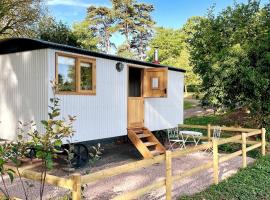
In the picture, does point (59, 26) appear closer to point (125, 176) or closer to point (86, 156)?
point (86, 156)

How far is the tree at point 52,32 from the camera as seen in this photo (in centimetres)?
2247

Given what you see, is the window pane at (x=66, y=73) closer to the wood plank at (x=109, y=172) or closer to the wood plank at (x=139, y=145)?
the wood plank at (x=139, y=145)

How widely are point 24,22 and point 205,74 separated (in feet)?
44.7

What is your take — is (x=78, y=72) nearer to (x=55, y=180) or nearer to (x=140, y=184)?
(x=140, y=184)

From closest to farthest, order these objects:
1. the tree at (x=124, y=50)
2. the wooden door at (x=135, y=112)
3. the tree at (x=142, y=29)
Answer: the wooden door at (x=135, y=112) → the tree at (x=124, y=50) → the tree at (x=142, y=29)

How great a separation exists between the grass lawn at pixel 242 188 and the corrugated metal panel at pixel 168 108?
12.7ft

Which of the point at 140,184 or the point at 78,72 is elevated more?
the point at 78,72

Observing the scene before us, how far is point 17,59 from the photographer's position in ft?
26.7

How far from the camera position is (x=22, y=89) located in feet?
26.3

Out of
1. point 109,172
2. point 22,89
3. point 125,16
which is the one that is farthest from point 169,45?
point 109,172

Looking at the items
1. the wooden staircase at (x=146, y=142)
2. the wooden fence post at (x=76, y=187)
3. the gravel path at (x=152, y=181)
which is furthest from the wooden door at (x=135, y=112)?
the wooden fence post at (x=76, y=187)

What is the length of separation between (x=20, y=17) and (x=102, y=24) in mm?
20703

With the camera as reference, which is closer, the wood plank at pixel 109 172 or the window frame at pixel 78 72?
the wood plank at pixel 109 172

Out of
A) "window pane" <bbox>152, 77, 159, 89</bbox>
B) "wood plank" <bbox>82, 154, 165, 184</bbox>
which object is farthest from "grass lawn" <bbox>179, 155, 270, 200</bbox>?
"window pane" <bbox>152, 77, 159, 89</bbox>
